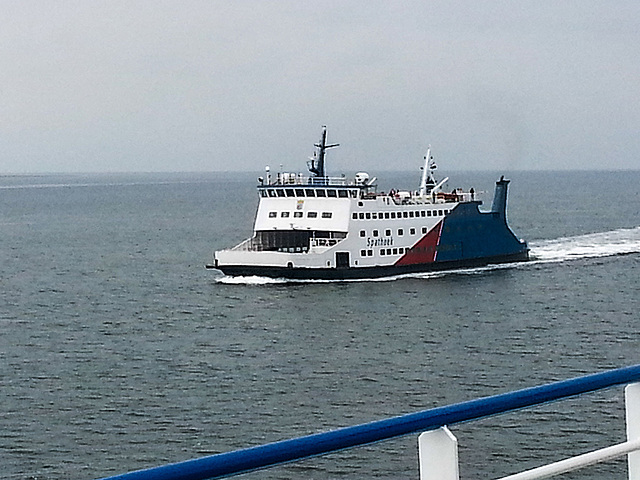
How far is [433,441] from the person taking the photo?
1.74 m

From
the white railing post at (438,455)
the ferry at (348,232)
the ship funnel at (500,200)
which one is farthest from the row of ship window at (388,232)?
the white railing post at (438,455)

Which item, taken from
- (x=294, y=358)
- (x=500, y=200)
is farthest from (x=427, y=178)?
(x=294, y=358)

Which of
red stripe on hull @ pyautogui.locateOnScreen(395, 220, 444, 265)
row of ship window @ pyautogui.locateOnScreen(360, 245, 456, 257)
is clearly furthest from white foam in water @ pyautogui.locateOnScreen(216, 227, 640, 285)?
row of ship window @ pyautogui.locateOnScreen(360, 245, 456, 257)

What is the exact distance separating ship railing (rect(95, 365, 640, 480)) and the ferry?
32.0 m

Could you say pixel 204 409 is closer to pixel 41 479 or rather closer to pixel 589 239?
pixel 41 479

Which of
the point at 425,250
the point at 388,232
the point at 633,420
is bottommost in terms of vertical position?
the point at 425,250

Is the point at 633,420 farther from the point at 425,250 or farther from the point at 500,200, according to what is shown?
the point at 500,200

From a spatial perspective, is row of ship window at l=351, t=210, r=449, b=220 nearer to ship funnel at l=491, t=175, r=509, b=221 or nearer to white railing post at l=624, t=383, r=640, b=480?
ship funnel at l=491, t=175, r=509, b=221

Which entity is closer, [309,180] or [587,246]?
[309,180]

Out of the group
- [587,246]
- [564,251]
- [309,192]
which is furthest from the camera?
[587,246]

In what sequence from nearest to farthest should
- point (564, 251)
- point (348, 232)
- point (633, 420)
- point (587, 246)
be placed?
point (633, 420), point (348, 232), point (564, 251), point (587, 246)

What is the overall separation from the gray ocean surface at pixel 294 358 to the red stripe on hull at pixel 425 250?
0.68 meters

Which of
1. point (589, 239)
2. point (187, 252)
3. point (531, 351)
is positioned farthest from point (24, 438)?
point (589, 239)

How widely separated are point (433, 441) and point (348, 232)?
3246cm
